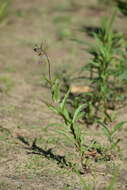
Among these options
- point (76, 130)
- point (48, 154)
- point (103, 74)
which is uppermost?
point (103, 74)

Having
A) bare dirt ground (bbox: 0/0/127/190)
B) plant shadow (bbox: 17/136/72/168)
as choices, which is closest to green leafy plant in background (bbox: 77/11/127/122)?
bare dirt ground (bbox: 0/0/127/190)

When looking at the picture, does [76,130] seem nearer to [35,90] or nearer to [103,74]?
[103,74]

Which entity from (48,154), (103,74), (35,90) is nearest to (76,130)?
(48,154)

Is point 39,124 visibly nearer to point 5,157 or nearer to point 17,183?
point 5,157

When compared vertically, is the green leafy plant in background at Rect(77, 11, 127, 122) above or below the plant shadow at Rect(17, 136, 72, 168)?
above

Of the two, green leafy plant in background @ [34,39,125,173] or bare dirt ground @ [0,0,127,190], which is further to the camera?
bare dirt ground @ [0,0,127,190]

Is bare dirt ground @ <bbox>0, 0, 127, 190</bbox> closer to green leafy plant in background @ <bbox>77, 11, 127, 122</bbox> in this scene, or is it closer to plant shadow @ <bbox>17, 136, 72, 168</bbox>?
plant shadow @ <bbox>17, 136, 72, 168</bbox>

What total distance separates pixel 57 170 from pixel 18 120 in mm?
691

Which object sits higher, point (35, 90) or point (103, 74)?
point (103, 74)

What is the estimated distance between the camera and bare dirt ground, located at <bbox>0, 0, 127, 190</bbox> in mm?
2422

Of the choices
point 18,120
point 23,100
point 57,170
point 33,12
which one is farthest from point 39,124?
point 33,12

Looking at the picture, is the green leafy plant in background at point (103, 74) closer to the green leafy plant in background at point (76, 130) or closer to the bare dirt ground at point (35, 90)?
the bare dirt ground at point (35, 90)

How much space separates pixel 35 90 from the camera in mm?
3621

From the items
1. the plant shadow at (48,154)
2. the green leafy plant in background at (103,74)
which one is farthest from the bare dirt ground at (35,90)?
the green leafy plant in background at (103,74)
